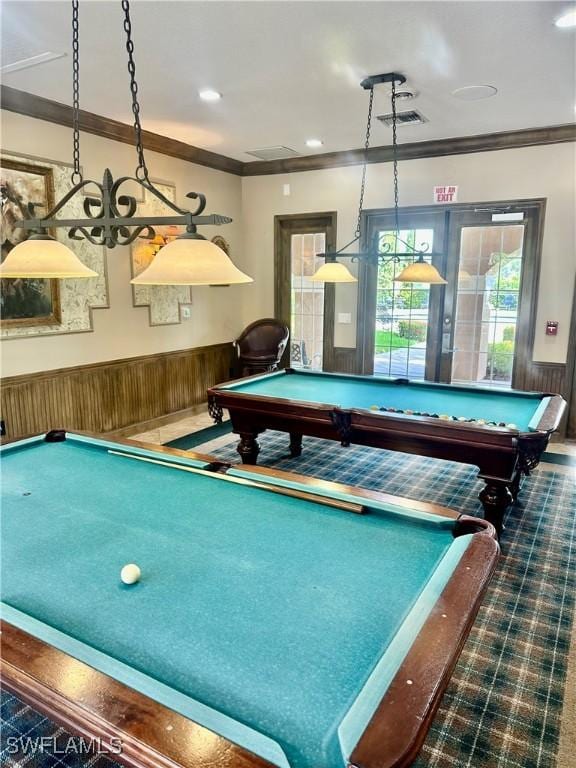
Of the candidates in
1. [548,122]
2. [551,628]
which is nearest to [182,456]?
[551,628]

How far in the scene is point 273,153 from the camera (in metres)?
5.59

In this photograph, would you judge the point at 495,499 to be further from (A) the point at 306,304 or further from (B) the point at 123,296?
(A) the point at 306,304

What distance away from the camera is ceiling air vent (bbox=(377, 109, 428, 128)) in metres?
4.18

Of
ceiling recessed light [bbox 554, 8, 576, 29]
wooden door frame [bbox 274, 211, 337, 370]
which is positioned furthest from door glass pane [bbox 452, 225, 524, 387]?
ceiling recessed light [bbox 554, 8, 576, 29]

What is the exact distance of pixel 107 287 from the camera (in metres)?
4.65

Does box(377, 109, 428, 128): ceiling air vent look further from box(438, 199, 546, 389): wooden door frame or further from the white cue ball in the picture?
the white cue ball

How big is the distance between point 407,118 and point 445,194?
107cm

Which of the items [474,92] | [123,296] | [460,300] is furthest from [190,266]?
[460,300]

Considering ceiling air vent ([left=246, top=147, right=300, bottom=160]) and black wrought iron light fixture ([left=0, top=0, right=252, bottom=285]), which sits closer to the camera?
black wrought iron light fixture ([left=0, top=0, right=252, bottom=285])

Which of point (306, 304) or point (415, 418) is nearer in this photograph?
point (415, 418)

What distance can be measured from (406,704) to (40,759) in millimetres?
1374

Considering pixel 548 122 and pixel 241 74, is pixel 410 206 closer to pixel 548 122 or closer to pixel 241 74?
pixel 548 122

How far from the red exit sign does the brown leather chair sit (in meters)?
2.12

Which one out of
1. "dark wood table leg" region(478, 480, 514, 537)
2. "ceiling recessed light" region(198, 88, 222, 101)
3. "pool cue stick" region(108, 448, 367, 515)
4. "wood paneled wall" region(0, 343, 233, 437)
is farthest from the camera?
"wood paneled wall" region(0, 343, 233, 437)
